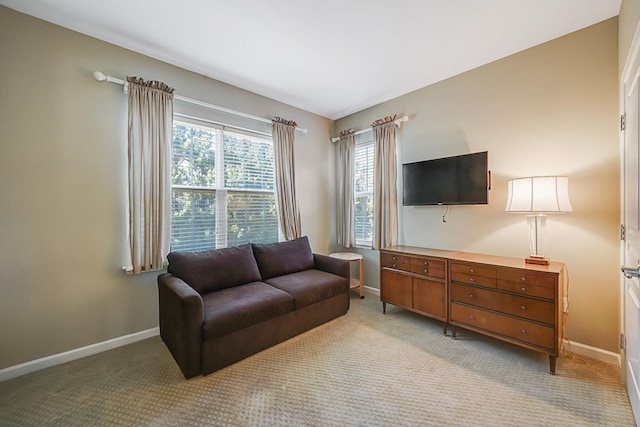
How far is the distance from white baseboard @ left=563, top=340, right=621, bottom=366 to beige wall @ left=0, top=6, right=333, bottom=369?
12.5 feet

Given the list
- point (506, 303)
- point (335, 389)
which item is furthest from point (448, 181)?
point (335, 389)

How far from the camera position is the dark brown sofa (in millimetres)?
1879

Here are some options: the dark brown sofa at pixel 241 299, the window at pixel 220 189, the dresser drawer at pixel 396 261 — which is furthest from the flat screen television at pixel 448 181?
the window at pixel 220 189

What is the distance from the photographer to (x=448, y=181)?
2809 millimetres

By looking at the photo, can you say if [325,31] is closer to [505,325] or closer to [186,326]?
[186,326]

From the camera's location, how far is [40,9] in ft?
6.25

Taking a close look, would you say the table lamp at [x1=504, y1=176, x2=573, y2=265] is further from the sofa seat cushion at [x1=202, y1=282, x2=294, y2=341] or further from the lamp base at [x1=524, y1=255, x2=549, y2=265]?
the sofa seat cushion at [x1=202, y1=282, x2=294, y2=341]

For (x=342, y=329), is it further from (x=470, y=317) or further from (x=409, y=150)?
(x=409, y=150)

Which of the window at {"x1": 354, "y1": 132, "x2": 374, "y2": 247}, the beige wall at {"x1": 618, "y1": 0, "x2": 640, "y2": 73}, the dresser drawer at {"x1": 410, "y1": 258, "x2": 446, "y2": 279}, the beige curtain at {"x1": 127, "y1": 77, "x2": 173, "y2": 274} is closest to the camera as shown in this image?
the beige wall at {"x1": 618, "y1": 0, "x2": 640, "y2": 73}

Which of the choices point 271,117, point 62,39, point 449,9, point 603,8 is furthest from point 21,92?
point 603,8

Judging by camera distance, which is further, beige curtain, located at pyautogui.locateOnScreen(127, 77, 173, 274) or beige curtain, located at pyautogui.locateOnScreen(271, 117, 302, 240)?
beige curtain, located at pyautogui.locateOnScreen(271, 117, 302, 240)

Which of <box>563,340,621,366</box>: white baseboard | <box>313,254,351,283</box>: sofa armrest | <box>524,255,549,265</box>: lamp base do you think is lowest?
<box>563,340,621,366</box>: white baseboard

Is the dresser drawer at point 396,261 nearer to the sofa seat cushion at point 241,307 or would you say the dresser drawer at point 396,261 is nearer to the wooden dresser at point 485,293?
the wooden dresser at point 485,293

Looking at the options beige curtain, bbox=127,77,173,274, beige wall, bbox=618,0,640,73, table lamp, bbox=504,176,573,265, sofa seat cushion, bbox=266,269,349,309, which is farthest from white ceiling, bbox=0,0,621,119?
sofa seat cushion, bbox=266,269,349,309
